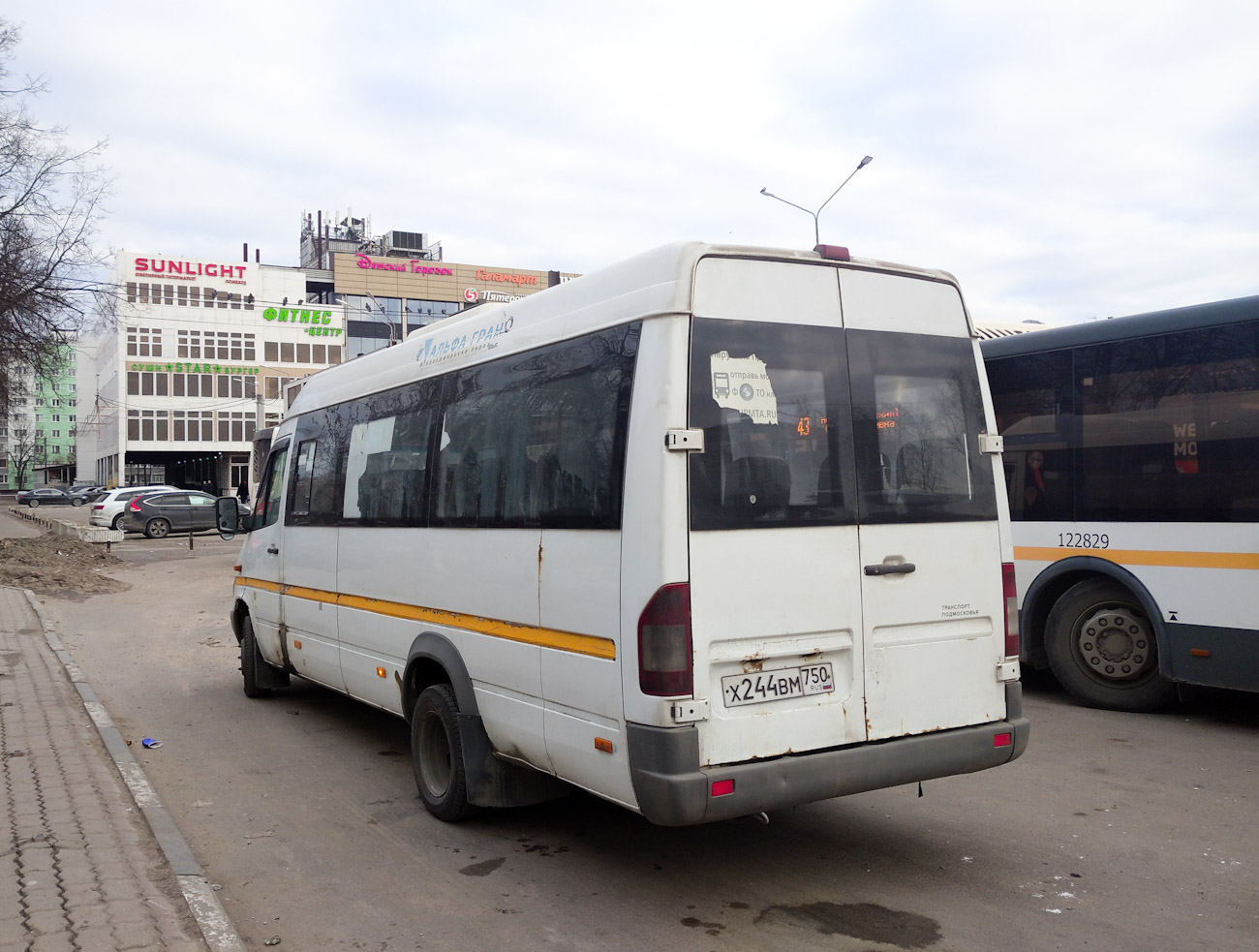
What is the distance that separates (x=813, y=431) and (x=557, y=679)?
1.57 metres

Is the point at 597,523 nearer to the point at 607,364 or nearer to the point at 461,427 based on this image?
the point at 607,364

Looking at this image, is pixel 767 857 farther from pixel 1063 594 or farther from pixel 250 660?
pixel 250 660

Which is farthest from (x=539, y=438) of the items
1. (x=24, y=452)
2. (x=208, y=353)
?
(x=24, y=452)

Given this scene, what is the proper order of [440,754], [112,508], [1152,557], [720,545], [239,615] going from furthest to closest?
[112,508] < [239,615] < [1152,557] < [440,754] < [720,545]

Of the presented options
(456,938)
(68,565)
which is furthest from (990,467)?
(68,565)

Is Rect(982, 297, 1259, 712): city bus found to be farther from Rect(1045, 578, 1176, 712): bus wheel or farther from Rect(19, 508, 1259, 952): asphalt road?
Rect(19, 508, 1259, 952): asphalt road

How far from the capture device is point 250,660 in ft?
30.9

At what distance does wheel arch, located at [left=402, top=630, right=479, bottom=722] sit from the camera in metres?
5.46

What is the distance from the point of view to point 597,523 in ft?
14.7

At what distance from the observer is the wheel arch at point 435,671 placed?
546 cm

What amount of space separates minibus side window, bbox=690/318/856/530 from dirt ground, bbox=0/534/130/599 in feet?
61.2

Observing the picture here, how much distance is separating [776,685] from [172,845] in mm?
3139

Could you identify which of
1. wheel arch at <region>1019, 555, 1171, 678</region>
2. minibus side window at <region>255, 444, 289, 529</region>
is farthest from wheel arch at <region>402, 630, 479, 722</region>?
wheel arch at <region>1019, 555, 1171, 678</region>

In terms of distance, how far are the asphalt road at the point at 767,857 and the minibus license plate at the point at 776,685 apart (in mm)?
931
